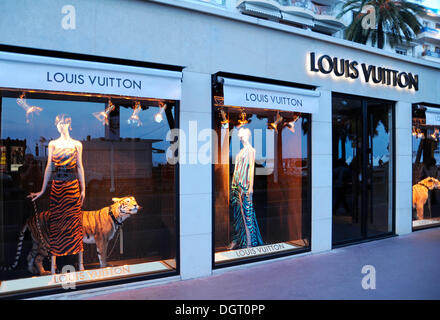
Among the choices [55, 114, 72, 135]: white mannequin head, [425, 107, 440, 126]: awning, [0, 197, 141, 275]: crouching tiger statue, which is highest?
[425, 107, 440, 126]: awning

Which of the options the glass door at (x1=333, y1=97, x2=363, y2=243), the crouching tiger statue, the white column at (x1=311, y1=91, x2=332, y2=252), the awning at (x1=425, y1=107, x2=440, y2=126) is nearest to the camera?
the crouching tiger statue

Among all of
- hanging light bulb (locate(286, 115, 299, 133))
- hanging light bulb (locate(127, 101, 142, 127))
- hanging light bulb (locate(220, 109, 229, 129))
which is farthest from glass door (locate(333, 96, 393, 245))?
hanging light bulb (locate(127, 101, 142, 127))

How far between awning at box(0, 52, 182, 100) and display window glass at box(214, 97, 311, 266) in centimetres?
108

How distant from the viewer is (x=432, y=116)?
306 inches

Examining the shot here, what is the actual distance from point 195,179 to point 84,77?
207 centimetres

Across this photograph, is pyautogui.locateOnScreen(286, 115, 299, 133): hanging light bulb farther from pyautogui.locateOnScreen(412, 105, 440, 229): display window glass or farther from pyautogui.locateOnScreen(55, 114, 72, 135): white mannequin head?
pyautogui.locateOnScreen(55, 114, 72, 135): white mannequin head

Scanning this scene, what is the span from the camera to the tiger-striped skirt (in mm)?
4547

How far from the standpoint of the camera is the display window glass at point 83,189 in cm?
434

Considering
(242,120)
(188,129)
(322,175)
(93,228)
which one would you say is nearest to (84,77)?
(188,129)

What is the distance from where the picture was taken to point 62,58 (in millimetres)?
4164

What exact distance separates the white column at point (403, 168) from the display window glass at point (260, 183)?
9.28 feet

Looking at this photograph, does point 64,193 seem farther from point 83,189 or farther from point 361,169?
point 361,169

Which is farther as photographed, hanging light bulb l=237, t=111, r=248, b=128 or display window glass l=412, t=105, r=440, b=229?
display window glass l=412, t=105, r=440, b=229
